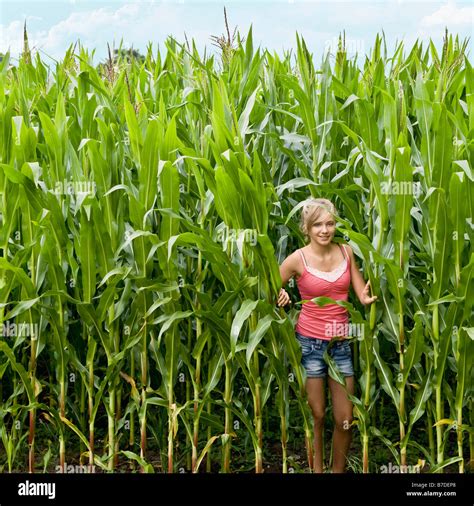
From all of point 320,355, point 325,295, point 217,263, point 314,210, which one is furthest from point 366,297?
point 217,263

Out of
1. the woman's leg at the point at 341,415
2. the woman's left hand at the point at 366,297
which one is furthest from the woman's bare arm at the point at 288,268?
the woman's leg at the point at 341,415

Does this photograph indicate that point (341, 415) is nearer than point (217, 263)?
No

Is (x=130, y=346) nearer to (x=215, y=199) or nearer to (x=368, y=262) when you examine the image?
(x=215, y=199)

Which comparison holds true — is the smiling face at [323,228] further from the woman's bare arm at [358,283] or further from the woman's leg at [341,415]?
the woman's leg at [341,415]

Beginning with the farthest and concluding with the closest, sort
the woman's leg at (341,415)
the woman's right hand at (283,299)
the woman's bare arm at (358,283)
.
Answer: the woman's leg at (341,415), the woman's bare arm at (358,283), the woman's right hand at (283,299)

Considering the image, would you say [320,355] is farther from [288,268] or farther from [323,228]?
[323,228]

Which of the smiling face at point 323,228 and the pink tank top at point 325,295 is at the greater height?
the smiling face at point 323,228

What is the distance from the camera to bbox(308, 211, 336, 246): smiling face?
423 cm

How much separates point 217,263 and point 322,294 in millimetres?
651

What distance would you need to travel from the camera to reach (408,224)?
424 cm

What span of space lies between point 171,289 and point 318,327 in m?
0.90

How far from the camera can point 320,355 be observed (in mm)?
4371

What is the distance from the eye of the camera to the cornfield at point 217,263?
423cm

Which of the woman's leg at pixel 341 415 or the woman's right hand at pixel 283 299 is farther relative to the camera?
the woman's leg at pixel 341 415
